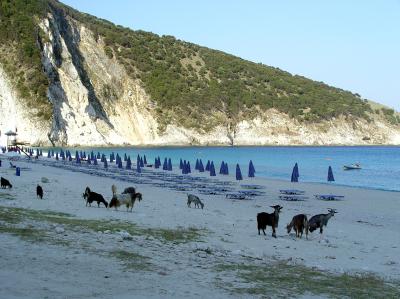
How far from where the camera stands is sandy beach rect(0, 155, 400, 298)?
7.68 meters

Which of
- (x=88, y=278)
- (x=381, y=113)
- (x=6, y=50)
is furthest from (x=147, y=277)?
(x=381, y=113)

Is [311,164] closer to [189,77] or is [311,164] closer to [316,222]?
[316,222]

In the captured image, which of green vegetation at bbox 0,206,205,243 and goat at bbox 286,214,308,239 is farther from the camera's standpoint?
goat at bbox 286,214,308,239

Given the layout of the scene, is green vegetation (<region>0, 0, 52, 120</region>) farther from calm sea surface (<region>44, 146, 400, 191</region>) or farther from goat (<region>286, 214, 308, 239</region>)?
goat (<region>286, 214, 308, 239</region>)

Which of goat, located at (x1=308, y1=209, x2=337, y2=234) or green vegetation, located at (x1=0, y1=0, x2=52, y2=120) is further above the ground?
green vegetation, located at (x1=0, y1=0, x2=52, y2=120)

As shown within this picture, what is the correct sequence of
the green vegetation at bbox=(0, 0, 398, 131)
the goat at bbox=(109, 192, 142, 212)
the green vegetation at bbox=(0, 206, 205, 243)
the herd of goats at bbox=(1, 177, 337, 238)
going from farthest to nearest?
the green vegetation at bbox=(0, 0, 398, 131)
the goat at bbox=(109, 192, 142, 212)
the herd of goats at bbox=(1, 177, 337, 238)
the green vegetation at bbox=(0, 206, 205, 243)

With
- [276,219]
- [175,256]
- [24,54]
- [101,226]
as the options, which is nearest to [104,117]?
[24,54]

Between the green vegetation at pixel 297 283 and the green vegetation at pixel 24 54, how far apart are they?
9240 cm

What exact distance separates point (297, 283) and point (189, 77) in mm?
144631

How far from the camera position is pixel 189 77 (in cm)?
15150

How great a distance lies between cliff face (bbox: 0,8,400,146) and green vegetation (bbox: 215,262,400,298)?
88608 mm

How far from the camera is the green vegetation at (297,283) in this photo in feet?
26.3

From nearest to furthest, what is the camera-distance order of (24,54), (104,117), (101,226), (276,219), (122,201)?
1. (101,226)
2. (276,219)
3. (122,201)
4. (24,54)
5. (104,117)

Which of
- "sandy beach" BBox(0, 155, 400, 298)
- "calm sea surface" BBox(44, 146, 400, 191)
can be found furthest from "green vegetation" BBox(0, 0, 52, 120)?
"sandy beach" BBox(0, 155, 400, 298)
